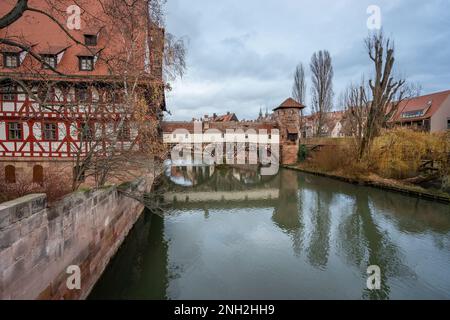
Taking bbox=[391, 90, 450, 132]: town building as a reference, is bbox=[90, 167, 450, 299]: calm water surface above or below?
below

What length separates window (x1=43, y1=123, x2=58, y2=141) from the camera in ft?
39.2

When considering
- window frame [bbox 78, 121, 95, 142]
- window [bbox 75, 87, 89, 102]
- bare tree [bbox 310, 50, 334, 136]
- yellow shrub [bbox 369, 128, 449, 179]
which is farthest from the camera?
bare tree [bbox 310, 50, 334, 136]

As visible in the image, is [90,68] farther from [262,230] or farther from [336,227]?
[336,227]

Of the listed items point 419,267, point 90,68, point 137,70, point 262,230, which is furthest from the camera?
point 90,68

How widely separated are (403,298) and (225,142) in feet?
91.6

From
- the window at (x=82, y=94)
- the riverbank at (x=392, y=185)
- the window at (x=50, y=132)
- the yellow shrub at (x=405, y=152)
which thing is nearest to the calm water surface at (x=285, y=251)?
the riverbank at (x=392, y=185)

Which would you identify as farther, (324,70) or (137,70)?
(324,70)

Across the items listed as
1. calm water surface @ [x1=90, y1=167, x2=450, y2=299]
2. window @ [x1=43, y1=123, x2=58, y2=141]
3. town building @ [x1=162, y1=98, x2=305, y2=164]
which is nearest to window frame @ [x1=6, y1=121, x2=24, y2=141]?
window @ [x1=43, y1=123, x2=58, y2=141]

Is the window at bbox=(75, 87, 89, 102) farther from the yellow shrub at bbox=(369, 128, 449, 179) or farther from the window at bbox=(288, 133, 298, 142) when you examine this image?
the window at bbox=(288, 133, 298, 142)

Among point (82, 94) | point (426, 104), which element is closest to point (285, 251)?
point (82, 94)

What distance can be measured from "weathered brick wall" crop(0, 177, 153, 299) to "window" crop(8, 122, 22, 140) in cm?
865

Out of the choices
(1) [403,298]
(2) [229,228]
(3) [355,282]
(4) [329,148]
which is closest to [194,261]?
(2) [229,228]

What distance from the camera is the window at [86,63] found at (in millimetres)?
12195

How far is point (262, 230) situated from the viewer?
8859 millimetres
